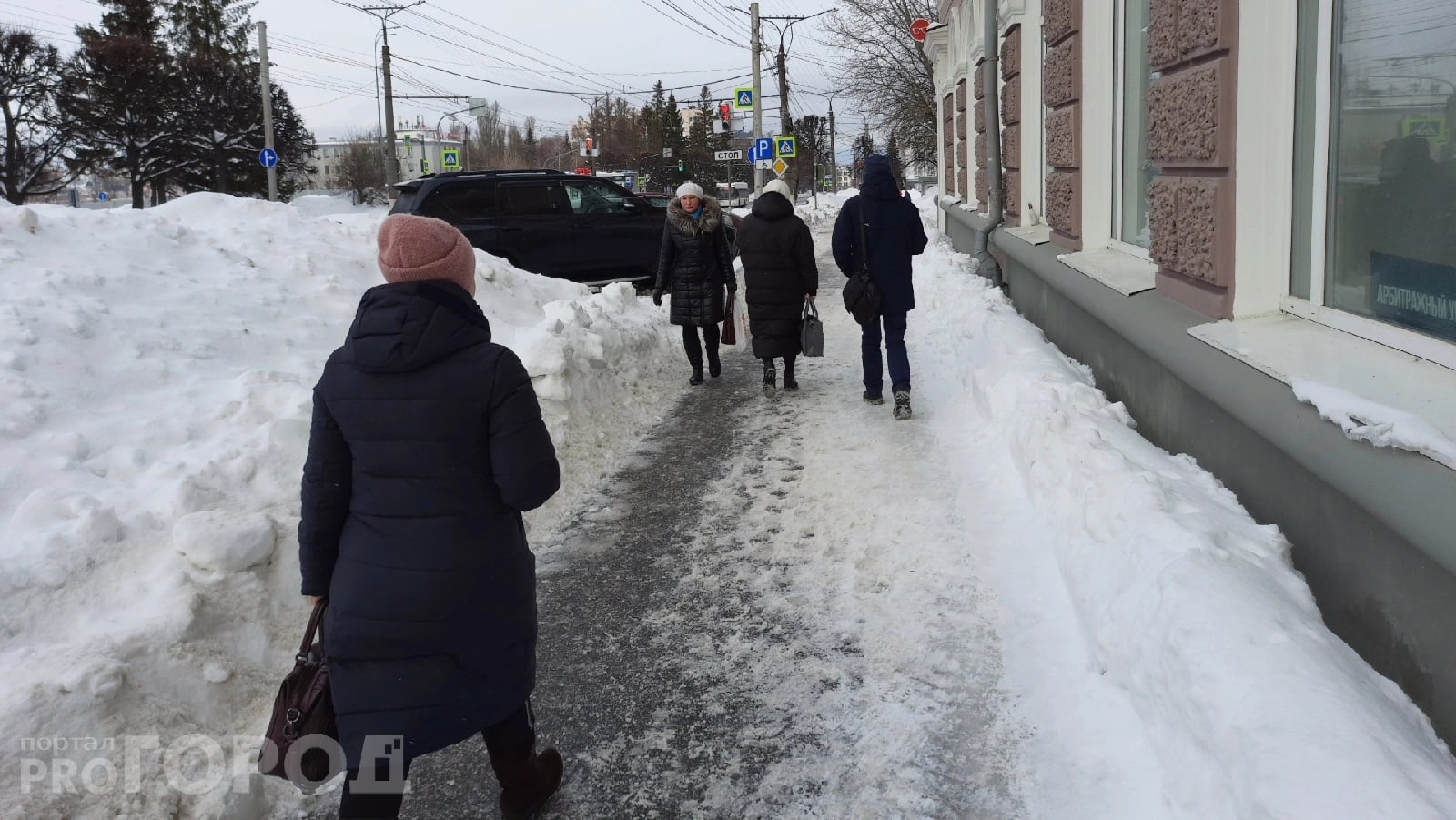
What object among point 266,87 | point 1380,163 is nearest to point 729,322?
point 1380,163

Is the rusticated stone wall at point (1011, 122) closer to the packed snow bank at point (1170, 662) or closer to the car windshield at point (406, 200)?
the packed snow bank at point (1170, 662)

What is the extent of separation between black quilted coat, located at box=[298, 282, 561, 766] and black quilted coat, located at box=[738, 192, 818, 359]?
18.2 feet

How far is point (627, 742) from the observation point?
11.0 feet

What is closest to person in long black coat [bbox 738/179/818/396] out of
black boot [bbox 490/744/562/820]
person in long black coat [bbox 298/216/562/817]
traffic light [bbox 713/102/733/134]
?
black boot [bbox 490/744/562/820]

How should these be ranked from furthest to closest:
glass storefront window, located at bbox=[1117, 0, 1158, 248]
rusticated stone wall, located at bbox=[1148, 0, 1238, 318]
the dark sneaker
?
1. the dark sneaker
2. glass storefront window, located at bbox=[1117, 0, 1158, 248]
3. rusticated stone wall, located at bbox=[1148, 0, 1238, 318]

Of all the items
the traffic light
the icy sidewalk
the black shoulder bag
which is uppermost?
the traffic light

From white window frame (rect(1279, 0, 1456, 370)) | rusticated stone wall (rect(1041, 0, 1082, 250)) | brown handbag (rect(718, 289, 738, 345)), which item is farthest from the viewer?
brown handbag (rect(718, 289, 738, 345))

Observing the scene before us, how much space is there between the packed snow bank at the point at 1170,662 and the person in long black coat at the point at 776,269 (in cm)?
293

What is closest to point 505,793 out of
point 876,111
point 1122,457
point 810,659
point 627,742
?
point 627,742

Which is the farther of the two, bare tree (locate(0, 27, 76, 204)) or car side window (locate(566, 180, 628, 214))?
bare tree (locate(0, 27, 76, 204))

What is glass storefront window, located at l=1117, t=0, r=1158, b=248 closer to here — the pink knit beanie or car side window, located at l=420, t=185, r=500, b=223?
the pink knit beanie

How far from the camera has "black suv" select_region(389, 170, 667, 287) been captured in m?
13.5

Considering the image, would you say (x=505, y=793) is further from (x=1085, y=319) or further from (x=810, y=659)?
(x=1085, y=319)

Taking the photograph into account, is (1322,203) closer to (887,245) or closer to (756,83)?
(887,245)
